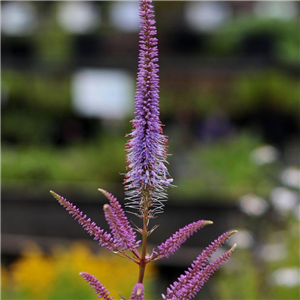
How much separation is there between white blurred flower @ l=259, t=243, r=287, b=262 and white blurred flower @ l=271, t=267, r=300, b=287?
16.6 inches

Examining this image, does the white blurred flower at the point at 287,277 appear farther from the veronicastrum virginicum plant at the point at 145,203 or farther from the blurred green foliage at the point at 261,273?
the veronicastrum virginicum plant at the point at 145,203

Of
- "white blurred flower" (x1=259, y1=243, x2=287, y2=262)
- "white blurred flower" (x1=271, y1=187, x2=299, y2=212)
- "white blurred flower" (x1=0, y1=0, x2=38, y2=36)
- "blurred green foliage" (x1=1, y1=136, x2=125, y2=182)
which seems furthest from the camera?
"white blurred flower" (x1=0, y1=0, x2=38, y2=36)

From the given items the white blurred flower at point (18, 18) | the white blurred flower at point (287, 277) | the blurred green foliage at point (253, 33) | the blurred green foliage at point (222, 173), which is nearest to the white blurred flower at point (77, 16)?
the white blurred flower at point (18, 18)

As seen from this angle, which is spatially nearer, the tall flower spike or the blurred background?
the tall flower spike

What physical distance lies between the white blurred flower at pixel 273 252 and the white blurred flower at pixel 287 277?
1.38 feet

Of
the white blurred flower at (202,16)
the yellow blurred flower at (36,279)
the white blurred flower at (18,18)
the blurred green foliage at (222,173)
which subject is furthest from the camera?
the white blurred flower at (202,16)

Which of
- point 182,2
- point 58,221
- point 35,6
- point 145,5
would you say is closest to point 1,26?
point 35,6

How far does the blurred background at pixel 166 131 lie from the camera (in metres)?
6.27

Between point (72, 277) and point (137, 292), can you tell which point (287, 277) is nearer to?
point (72, 277)

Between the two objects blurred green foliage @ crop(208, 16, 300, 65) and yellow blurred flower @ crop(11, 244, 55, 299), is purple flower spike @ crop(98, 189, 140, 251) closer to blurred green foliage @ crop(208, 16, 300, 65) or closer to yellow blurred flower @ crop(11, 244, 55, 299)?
yellow blurred flower @ crop(11, 244, 55, 299)

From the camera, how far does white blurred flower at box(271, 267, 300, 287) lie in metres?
5.20

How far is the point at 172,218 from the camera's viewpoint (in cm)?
802

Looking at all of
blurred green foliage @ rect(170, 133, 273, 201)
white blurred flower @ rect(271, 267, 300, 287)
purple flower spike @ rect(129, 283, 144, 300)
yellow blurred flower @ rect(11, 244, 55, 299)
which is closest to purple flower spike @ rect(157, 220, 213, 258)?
purple flower spike @ rect(129, 283, 144, 300)

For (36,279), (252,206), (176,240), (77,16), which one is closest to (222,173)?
(252,206)
